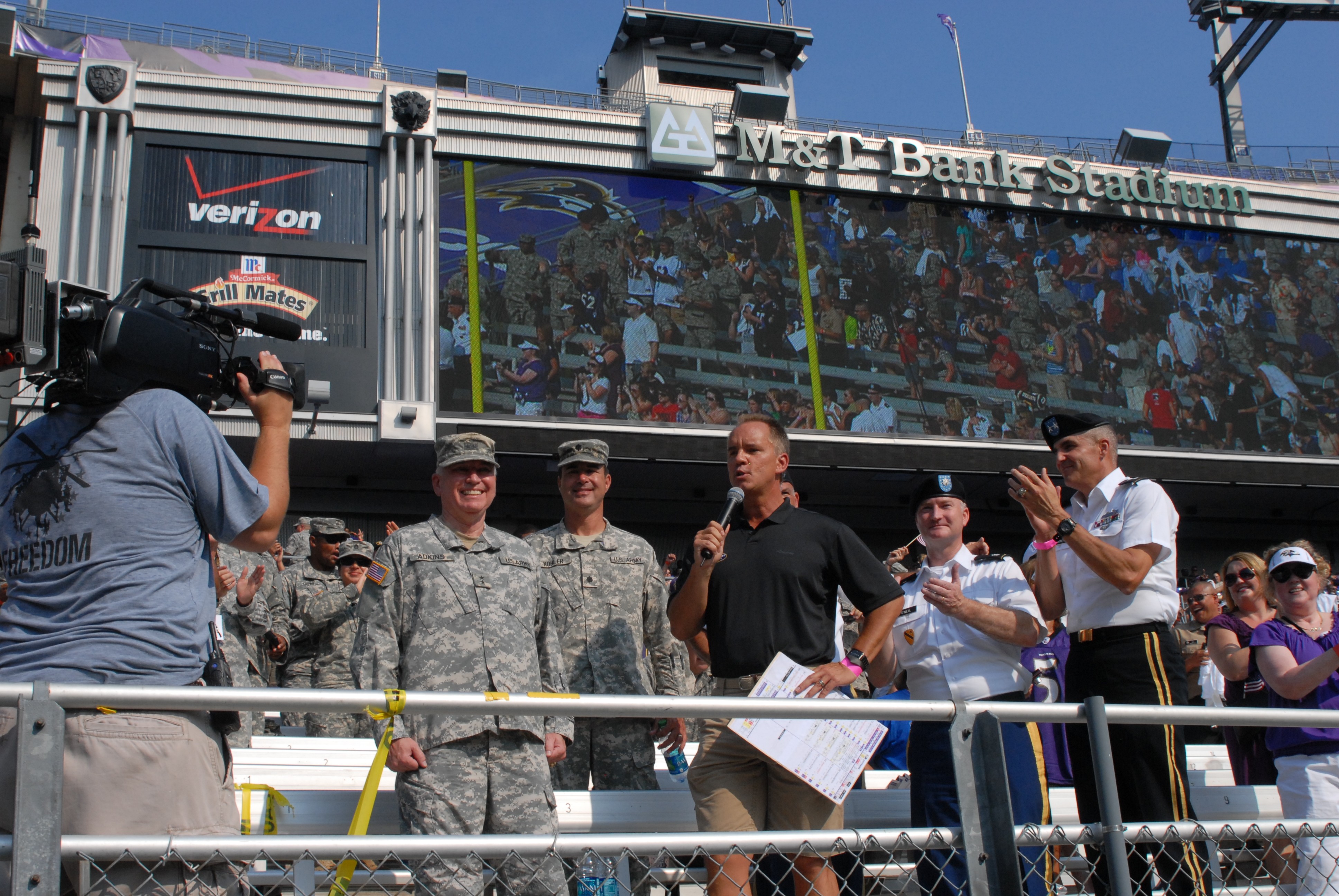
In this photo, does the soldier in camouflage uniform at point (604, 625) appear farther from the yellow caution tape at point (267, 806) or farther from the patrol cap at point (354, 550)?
the patrol cap at point (354, 550)

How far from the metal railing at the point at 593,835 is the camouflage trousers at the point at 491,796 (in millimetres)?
265

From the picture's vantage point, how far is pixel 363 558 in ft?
20.5

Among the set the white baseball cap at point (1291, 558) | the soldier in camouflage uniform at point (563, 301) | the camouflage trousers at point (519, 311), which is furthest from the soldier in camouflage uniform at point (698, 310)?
the white baseball cap at point (1291, 558)

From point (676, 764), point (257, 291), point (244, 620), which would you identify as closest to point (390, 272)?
A: point (257, 291)

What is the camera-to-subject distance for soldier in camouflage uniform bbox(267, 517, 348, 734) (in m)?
6.04

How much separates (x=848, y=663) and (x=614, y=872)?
0.99 m

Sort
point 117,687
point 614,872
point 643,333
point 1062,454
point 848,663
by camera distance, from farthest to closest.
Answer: point 643,333
point 1062,454
point 848,663
point 614,872
point 117,687

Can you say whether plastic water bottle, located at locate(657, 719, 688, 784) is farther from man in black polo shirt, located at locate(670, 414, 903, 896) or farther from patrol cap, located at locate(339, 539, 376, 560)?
patrol cap, located at locate(339, 539, 376, 560)

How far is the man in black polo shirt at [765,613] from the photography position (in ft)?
10.0

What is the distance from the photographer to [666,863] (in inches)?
122

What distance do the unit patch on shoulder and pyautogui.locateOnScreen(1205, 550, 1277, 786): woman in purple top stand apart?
3261 mm

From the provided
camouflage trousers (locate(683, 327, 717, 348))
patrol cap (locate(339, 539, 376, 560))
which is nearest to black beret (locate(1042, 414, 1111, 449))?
patrol cap (locate(339, 539, 376, 560))

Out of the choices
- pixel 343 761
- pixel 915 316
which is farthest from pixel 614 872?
pixel 915 316

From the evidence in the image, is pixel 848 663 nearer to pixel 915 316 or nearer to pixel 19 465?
pixel 19 465
